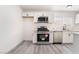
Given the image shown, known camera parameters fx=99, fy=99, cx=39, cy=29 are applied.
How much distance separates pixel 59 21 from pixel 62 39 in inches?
16.7

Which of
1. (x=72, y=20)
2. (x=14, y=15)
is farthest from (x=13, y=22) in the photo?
(x=72, y=20)

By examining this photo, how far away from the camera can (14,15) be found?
308 cm

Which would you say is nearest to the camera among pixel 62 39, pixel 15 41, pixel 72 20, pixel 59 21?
pixel 72 20

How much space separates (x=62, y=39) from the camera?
2146mm

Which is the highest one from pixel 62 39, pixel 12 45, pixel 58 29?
pixel 58 29
